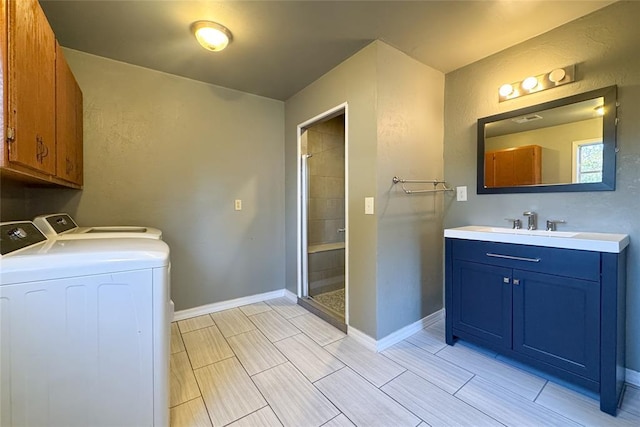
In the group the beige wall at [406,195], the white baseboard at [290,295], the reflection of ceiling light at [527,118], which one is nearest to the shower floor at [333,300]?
the white baseboard at [290,295]

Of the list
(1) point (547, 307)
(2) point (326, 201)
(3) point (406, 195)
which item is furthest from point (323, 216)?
(1) point (547, 307)

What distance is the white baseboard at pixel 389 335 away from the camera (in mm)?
1972

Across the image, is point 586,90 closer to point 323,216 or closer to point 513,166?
point 513,166

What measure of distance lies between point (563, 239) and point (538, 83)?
1167mm

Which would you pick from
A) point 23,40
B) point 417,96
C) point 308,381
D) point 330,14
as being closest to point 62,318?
point 23,40

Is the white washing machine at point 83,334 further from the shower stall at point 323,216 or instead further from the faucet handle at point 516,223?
the faucet handle at point 516,223

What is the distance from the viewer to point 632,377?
1565 mm

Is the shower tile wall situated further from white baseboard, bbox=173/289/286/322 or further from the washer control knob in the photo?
the washer control knob

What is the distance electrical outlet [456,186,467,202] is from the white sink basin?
51cm

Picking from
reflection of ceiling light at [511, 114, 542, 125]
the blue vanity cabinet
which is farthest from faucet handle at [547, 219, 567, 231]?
reflection of ceiling light at [511, 114, 542, 125]

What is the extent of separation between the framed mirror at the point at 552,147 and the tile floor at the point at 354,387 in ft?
4.15

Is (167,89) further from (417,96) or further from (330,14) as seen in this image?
(417,96)

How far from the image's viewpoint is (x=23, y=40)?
1057 millimetres

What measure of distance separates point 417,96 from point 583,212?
1.42m
